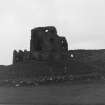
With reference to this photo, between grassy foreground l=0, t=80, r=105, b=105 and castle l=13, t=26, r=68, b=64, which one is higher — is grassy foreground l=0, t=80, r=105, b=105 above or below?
below

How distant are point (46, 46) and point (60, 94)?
5.79m

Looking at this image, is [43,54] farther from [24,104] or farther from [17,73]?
[24,104]

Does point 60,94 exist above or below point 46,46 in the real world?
below

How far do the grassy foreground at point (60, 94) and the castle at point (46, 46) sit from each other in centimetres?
310

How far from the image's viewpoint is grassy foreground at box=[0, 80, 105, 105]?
15.4 m

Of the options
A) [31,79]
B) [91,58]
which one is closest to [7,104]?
[31,79]

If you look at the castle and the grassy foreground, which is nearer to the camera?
the grassy foreground

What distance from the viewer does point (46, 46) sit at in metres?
21.8

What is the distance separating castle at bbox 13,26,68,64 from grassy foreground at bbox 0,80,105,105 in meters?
3.10

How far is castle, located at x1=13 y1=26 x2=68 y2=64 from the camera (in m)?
21.2

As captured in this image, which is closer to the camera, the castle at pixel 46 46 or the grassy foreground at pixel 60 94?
the grassy foreground at pixel 60 94

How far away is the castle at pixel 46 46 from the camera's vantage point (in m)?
21.2

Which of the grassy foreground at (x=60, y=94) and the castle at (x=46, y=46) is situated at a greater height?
the castle at (x=46, y=46)

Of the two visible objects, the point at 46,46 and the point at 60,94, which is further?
the point at 46,46
